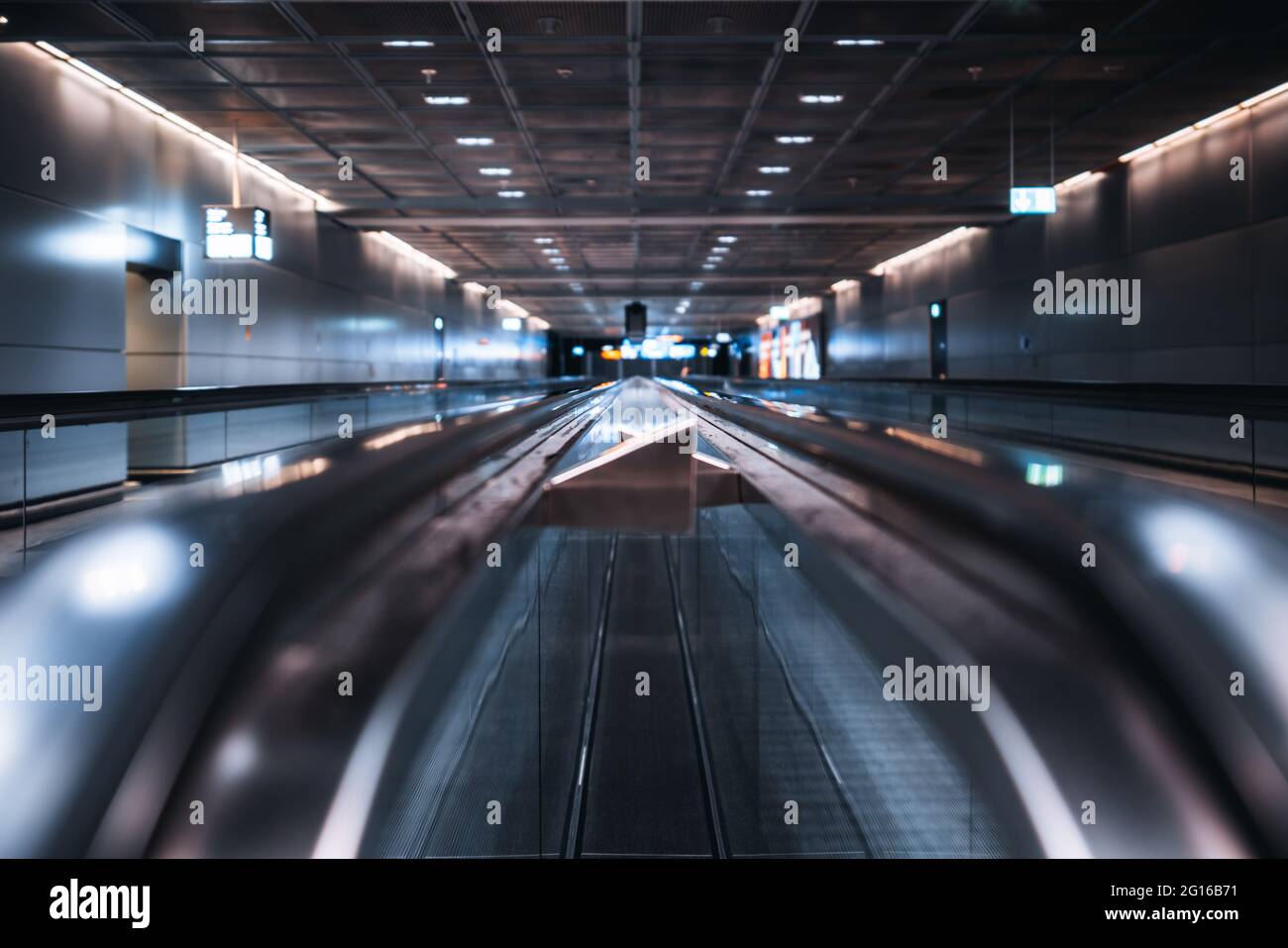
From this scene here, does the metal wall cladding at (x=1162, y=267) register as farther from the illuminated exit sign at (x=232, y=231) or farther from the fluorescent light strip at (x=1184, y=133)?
the illuminated exit sign at (x=232, y=231)

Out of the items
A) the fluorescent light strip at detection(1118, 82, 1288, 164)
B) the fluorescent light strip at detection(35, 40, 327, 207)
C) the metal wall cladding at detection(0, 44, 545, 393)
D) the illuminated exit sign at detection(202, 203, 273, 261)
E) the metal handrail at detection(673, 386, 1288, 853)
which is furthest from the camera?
the illuminated exit sign at detection(202, 203, 273, 261)

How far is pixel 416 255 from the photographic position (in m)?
33.7

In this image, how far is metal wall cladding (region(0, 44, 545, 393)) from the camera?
1253 cm

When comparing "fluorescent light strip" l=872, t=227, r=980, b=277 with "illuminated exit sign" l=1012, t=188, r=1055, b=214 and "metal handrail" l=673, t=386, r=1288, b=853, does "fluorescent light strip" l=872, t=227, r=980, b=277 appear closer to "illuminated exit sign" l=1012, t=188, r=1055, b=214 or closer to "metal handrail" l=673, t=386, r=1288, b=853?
"illuminated exit sign" l=1012, t=188, r=1055, b=214

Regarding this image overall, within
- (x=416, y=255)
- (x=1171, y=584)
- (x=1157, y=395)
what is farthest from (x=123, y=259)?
(x=416, y=255)

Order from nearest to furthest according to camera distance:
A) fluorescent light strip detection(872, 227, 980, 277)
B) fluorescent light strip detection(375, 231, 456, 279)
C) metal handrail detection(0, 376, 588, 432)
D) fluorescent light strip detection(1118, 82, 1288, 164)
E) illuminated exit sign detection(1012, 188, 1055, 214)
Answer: metal handrail detection(0, 376, 588, 432) → fluorescent light strip detection(1118, 82, 1288, 164) → illuminated exit sign detection(1012, 188, 1055, 214) → fluorescent light strip detection(872, 227, 980, 277) → fluorescent light strip detection(375, 231, 456, 279)

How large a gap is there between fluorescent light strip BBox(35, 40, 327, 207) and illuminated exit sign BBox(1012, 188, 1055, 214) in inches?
493

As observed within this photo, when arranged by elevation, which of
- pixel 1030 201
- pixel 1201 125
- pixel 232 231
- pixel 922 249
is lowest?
pixel 232 231

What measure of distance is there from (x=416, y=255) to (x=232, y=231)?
1793cm

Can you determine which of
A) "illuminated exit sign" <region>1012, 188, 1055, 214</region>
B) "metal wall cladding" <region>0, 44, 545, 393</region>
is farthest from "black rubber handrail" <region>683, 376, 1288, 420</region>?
"metal wall cladding" <region>0, 44, 545, 393</region>

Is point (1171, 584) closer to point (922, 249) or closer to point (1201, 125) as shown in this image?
point (1201, 125)

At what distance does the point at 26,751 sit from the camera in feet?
6.22

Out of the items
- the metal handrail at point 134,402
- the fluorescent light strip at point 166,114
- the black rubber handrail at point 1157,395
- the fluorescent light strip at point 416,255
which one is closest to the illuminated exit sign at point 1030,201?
the black rubber handrail at point 1157,395
